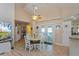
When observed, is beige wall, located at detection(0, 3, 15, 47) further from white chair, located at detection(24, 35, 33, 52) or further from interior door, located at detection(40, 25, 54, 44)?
interior door, located at detection(40, 25, 54, 44)

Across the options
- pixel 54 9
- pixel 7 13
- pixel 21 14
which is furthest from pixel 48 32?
pixel 7 13

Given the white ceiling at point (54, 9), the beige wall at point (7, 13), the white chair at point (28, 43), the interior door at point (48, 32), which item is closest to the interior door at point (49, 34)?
the interior door at point (48, 32)

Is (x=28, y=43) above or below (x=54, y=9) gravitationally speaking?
below

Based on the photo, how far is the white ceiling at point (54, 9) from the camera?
11.0ft

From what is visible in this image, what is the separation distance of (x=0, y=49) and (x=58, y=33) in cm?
173

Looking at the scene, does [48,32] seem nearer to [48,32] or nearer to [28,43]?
[48,32]

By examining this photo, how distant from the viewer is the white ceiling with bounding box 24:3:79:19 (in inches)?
132

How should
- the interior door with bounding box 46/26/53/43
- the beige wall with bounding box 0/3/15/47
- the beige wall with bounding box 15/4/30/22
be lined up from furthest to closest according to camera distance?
1. the interior door with bounding box 46/26/53/43
2. the beige wall with bounding box 15/4/30/22
3. the beige wall with bounding box 0/3/15/47

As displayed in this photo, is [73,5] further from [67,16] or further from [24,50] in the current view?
[24,50]

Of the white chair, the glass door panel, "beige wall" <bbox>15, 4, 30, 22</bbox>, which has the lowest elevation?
the white chair

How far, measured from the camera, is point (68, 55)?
3.35 meters

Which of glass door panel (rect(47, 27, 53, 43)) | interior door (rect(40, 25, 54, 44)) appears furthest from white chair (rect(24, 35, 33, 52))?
glass door panel (rect(47, 27, 53, 43))

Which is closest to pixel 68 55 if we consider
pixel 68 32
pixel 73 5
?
pixel 68 32

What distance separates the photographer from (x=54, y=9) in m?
3.59
